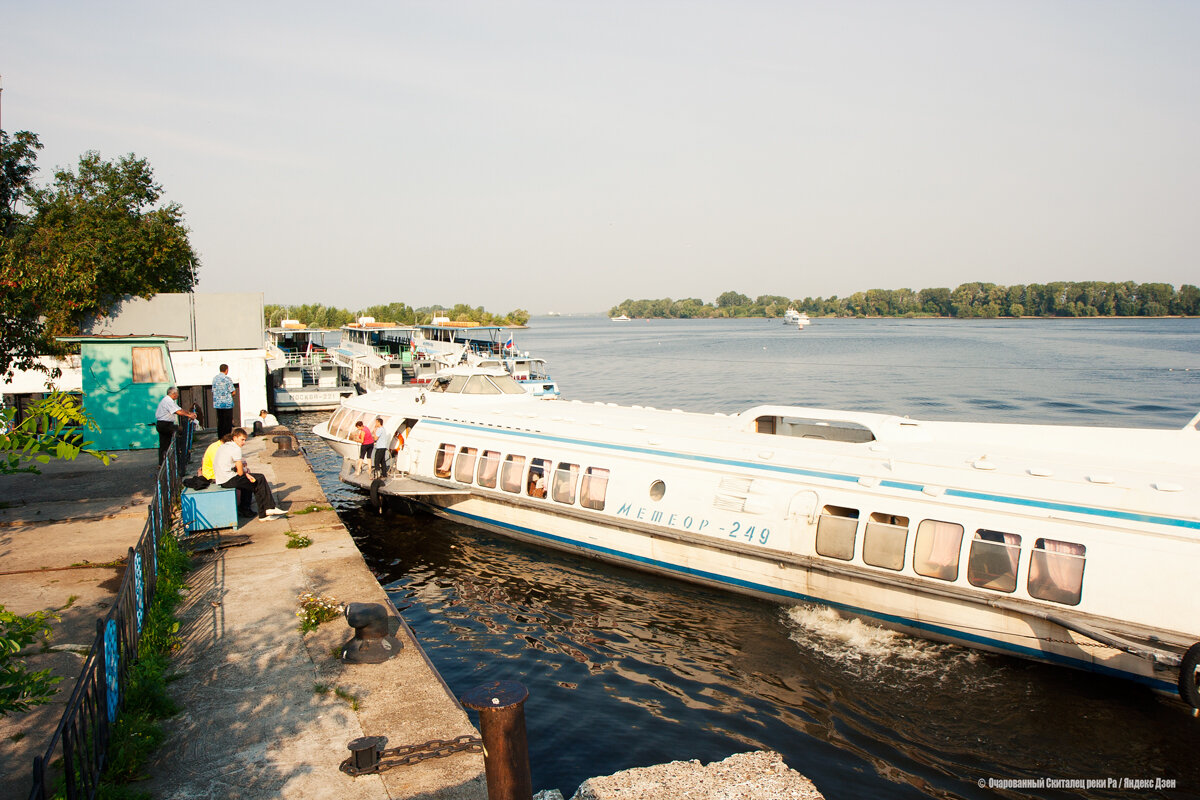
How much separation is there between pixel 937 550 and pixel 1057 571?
162cm

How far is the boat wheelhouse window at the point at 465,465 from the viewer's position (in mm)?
18547

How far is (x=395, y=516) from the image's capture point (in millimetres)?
21219

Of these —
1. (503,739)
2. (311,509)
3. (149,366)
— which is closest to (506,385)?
(311,509)

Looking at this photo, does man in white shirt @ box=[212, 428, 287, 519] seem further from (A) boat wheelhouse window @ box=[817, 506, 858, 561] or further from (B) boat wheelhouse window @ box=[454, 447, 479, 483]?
(A) boat wheelhouse window @ box=[817, 506, 858, 561]

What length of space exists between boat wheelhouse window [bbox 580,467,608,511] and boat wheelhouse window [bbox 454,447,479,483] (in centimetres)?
372

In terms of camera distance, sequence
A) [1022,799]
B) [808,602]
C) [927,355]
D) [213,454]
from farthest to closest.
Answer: [927,355] → [213,454] → [808,602] → [1022,799]

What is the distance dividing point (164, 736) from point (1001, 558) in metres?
11.3

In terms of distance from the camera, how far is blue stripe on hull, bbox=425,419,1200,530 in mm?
10172

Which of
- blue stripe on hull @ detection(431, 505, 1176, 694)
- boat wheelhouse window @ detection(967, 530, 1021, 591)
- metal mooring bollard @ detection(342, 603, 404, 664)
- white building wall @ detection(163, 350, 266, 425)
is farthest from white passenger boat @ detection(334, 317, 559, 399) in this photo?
metal mooring bollard @ detection(342, 603, 404, 664)

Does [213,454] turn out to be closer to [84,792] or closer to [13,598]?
[13,598]

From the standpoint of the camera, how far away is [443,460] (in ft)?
63.3

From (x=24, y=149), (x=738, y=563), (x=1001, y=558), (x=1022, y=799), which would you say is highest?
(x=24, y=149)

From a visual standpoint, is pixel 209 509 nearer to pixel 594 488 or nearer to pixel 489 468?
pixel 489 468

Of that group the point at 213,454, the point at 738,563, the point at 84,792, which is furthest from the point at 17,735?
the point at 738,563
